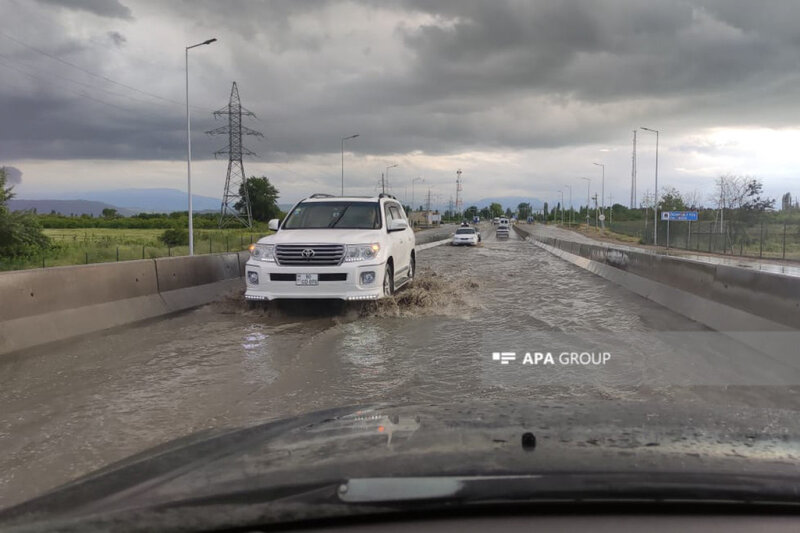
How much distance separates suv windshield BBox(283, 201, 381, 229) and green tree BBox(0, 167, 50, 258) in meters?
23.1

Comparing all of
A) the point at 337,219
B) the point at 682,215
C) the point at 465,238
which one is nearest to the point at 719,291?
the point at 337,219

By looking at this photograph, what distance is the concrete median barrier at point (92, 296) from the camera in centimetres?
820

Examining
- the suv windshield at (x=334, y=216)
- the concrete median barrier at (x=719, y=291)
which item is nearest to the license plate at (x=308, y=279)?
the suv windshield at (x=334, y=216)

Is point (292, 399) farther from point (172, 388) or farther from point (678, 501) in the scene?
point (678, 501)

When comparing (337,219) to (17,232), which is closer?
(337,219)

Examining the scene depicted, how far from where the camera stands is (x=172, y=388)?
6297mm

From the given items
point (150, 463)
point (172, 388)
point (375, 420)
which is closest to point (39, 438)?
point (172, 388)

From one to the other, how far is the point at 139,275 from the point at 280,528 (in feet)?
33.2

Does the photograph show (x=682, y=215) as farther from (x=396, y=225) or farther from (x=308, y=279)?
(x=308, y=279)

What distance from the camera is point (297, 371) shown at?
23.2ft

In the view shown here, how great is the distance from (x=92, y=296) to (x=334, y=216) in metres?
4.89

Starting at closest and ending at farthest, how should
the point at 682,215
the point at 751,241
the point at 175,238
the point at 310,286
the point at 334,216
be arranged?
1. the point at 310,286
2. the point at 334,216
3. the point at 751,241
4. the point at 175,238
5. the point at 682,215

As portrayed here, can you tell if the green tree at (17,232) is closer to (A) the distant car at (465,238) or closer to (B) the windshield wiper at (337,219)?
(B) the windshield wiper at (337,219)

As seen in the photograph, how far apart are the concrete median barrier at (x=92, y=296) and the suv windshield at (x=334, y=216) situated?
2.30 m
